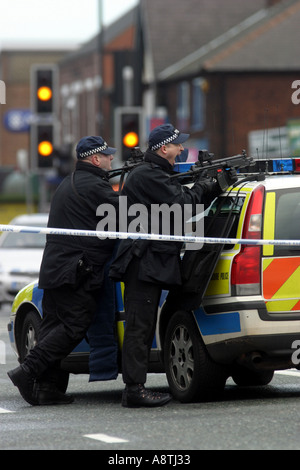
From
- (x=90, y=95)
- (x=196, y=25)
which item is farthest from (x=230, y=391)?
(x=90, y=95)

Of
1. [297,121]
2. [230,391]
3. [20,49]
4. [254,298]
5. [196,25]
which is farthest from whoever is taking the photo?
[20,49]

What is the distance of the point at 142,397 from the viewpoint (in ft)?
28.5

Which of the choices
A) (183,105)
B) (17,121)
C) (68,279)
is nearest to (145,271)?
(68,279)

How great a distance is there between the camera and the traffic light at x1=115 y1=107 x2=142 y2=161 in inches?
826

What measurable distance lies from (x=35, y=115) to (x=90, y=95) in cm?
4728

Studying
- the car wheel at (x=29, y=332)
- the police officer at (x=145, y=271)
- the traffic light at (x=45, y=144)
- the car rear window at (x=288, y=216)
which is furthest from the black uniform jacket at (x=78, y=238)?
the traffic light at (x=45, y=144)

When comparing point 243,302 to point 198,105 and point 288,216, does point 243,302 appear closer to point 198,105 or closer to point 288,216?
point 288,216

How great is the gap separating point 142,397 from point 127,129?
41.9 feet

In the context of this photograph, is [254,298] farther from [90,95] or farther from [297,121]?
[90,95]

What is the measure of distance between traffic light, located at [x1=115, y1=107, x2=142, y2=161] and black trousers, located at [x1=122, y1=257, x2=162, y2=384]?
40.4 ft

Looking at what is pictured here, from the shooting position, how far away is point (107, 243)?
902cm

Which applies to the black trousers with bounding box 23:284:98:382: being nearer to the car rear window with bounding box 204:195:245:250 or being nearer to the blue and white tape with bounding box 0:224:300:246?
the blue and white tape with bounding box 0:224:300:246
